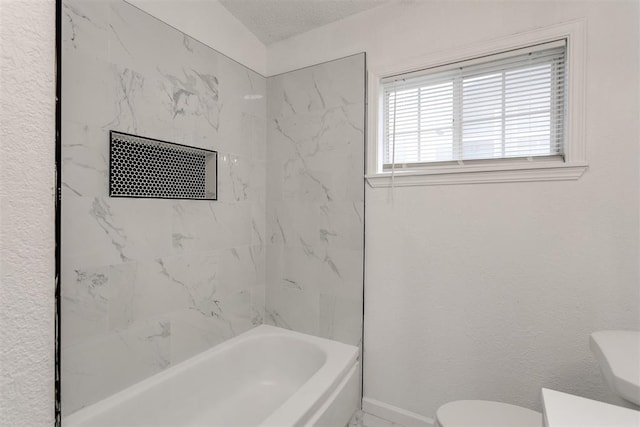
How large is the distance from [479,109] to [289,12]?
128 centimetres

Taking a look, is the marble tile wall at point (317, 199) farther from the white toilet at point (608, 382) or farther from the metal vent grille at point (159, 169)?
the white toilet at point (608, 382)

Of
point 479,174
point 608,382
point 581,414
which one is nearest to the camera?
point 581,414

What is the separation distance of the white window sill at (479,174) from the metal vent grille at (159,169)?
98 centimetres

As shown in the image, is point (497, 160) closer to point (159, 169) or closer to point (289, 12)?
point (289, 12)

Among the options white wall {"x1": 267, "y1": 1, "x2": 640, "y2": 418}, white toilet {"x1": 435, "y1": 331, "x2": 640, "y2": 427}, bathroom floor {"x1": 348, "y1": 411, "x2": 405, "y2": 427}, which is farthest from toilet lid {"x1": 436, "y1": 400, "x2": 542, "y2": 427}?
bathroom floor {"x1": 348, "y1": 411, "x2": 405, "y2": 427}

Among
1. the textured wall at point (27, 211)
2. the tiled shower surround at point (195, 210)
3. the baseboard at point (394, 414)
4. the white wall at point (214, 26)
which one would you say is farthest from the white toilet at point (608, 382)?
the white wall at point (214, 26)

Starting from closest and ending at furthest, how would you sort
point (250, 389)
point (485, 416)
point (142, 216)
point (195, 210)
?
1. point (485, 416)
2. point (142, 216)
3. point (195, 210)
4. point (250, 389)

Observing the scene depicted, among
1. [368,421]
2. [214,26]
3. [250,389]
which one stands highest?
[214,26]

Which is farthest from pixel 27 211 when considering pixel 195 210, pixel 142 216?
pixel 195 210

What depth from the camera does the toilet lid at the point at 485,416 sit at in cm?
122

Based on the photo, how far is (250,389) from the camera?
6.41 ft

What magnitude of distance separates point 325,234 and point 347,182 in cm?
37

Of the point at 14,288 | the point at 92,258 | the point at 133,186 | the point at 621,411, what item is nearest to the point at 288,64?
the point at 133,186

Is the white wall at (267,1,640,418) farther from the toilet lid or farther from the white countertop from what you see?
the white countertop
